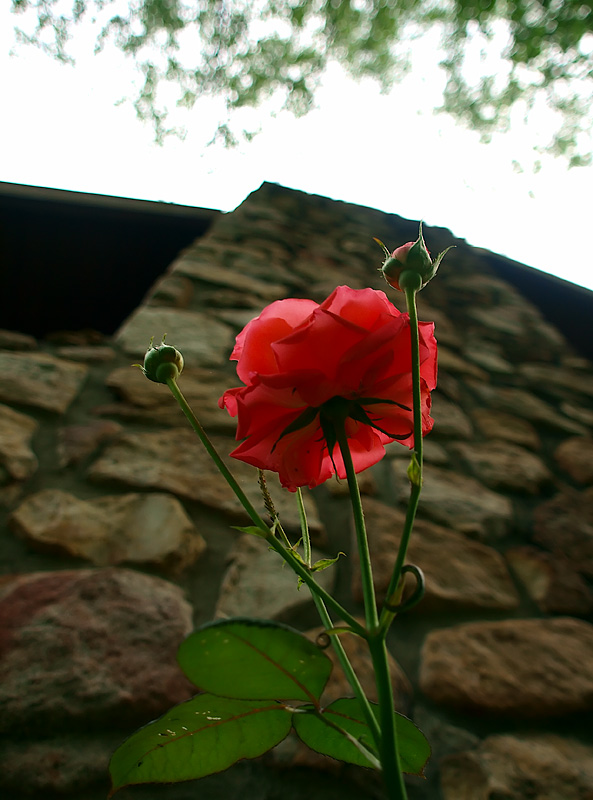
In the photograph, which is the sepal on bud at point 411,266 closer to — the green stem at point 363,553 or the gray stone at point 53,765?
the green stem at point 363,553

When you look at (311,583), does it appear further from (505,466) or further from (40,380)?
(505,466)

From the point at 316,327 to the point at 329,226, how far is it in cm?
275

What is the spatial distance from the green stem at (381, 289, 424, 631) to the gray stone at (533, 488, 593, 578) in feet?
3.74

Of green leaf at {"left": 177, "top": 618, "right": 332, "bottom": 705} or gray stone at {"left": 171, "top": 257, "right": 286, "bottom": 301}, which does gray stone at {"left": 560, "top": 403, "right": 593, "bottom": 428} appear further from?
green leaf at {"left": 177, "top": 618, "right": 332, "bottom": 705}

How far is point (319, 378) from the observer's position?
0.92 ft

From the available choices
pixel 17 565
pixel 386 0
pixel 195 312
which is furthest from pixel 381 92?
pixel 17 565

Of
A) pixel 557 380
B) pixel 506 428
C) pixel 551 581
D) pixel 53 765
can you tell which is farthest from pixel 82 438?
pixel 557 380

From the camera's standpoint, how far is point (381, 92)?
11.3 feet

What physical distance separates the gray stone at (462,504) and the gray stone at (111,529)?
0.56m

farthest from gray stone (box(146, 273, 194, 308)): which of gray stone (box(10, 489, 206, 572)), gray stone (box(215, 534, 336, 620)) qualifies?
gray stone (box(215, 534, 336, 620))

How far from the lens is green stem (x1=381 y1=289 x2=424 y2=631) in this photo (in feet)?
0.74

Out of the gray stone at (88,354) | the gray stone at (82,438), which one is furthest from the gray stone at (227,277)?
the gray stone at (82,438)

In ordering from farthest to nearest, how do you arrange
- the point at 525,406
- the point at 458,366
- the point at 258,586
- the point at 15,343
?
the point at 458,366, the point at 525,406, the point at 15,343, the point at 258,586

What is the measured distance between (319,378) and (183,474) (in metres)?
0.82
